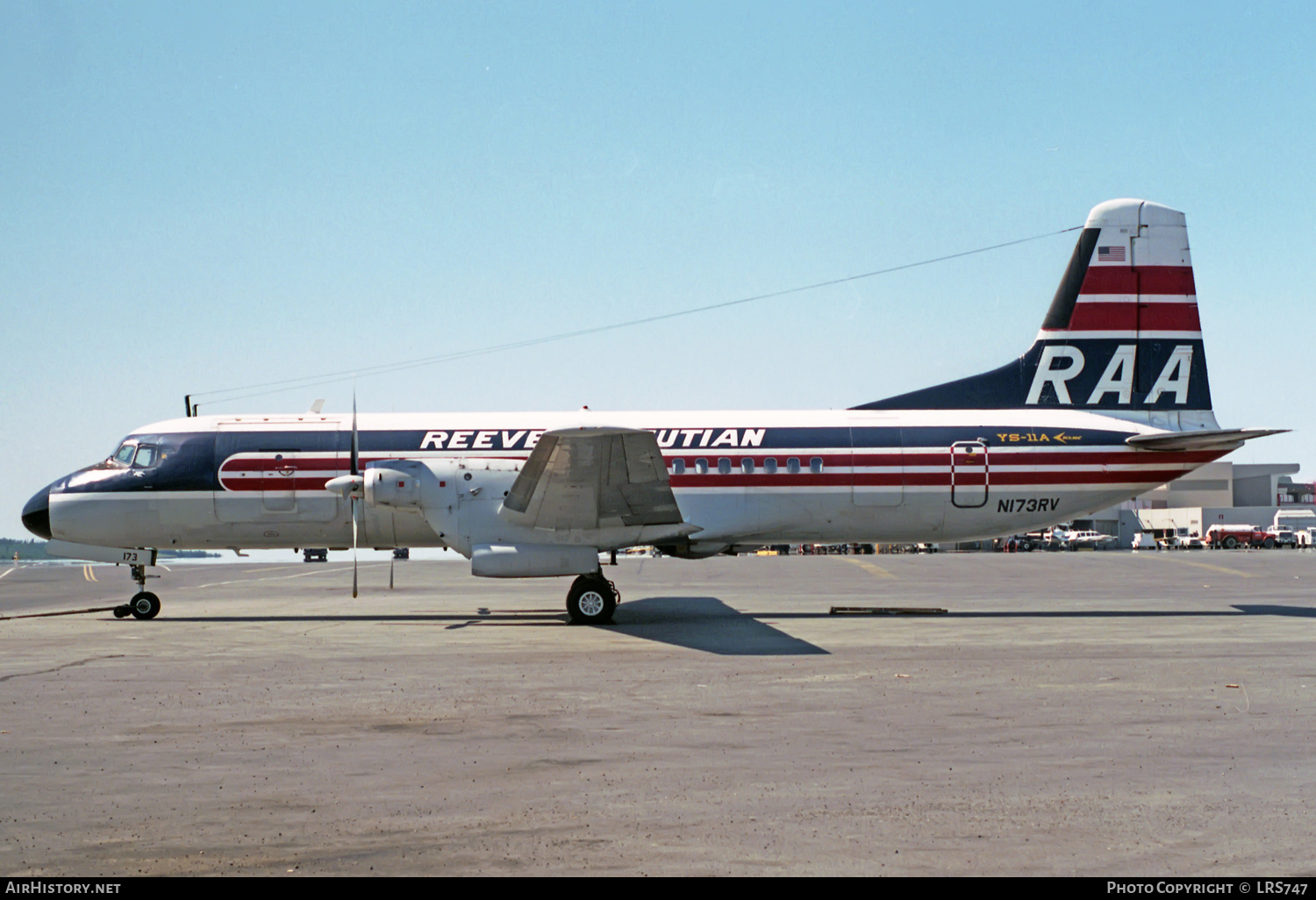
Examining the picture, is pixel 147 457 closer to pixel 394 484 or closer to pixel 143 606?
pixel 143 606

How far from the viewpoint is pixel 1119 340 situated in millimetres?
22672

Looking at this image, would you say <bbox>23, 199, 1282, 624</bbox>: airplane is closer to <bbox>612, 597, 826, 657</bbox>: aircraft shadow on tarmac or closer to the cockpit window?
the cockpit window

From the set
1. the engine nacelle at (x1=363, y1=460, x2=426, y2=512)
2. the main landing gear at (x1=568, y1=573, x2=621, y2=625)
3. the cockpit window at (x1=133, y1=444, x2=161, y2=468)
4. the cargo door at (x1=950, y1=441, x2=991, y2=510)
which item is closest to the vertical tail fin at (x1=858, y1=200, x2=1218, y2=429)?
the cargo door at (x1=950, y1=441, x2=991, y2=510)

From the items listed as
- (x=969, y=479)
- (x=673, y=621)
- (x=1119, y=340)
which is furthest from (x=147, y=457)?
(x=1119, y=340)

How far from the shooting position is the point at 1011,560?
156ft

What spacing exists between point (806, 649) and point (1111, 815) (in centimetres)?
875

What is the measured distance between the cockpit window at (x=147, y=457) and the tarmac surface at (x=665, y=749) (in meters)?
4.05

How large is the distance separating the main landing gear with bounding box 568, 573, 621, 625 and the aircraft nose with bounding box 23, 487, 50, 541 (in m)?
11.6

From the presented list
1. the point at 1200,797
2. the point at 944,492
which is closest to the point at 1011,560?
the point at 944,492

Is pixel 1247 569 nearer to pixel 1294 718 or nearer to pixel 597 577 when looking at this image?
pixel 597 577

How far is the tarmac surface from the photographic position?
18.5ft

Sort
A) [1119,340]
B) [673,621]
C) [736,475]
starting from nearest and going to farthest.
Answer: [673,621], [736,475], [1119,340]

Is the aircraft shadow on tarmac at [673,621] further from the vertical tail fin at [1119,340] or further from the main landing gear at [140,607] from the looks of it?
the vertical tail fin at [1119,340]

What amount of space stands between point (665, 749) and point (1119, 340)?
18215 millimetres
